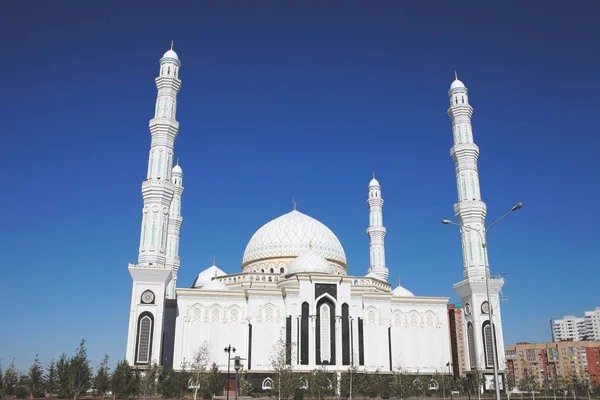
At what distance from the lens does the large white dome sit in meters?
56.8

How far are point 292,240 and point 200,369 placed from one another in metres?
18.9

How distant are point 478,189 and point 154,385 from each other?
105 feet

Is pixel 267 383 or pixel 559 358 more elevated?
pixel 559 358

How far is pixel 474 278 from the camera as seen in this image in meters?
46.7

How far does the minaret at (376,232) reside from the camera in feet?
200

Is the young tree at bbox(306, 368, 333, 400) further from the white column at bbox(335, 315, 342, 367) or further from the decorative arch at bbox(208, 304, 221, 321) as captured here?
the decorative arch at bbox(208, 304, 221, 321)

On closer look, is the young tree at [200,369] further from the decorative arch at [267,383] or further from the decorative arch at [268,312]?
the decorative arch at [268,312]

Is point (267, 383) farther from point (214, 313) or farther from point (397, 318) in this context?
point (397, 318)

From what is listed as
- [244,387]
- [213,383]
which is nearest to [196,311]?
[244,387]

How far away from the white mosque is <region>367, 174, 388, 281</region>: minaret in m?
7.29

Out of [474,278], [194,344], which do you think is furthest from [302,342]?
[474,278]

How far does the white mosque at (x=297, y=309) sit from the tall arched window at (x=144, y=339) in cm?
8

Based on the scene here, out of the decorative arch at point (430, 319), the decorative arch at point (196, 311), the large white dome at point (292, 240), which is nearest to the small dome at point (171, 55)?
the large white dome at point (292, 240)

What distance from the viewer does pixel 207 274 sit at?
60.9m
